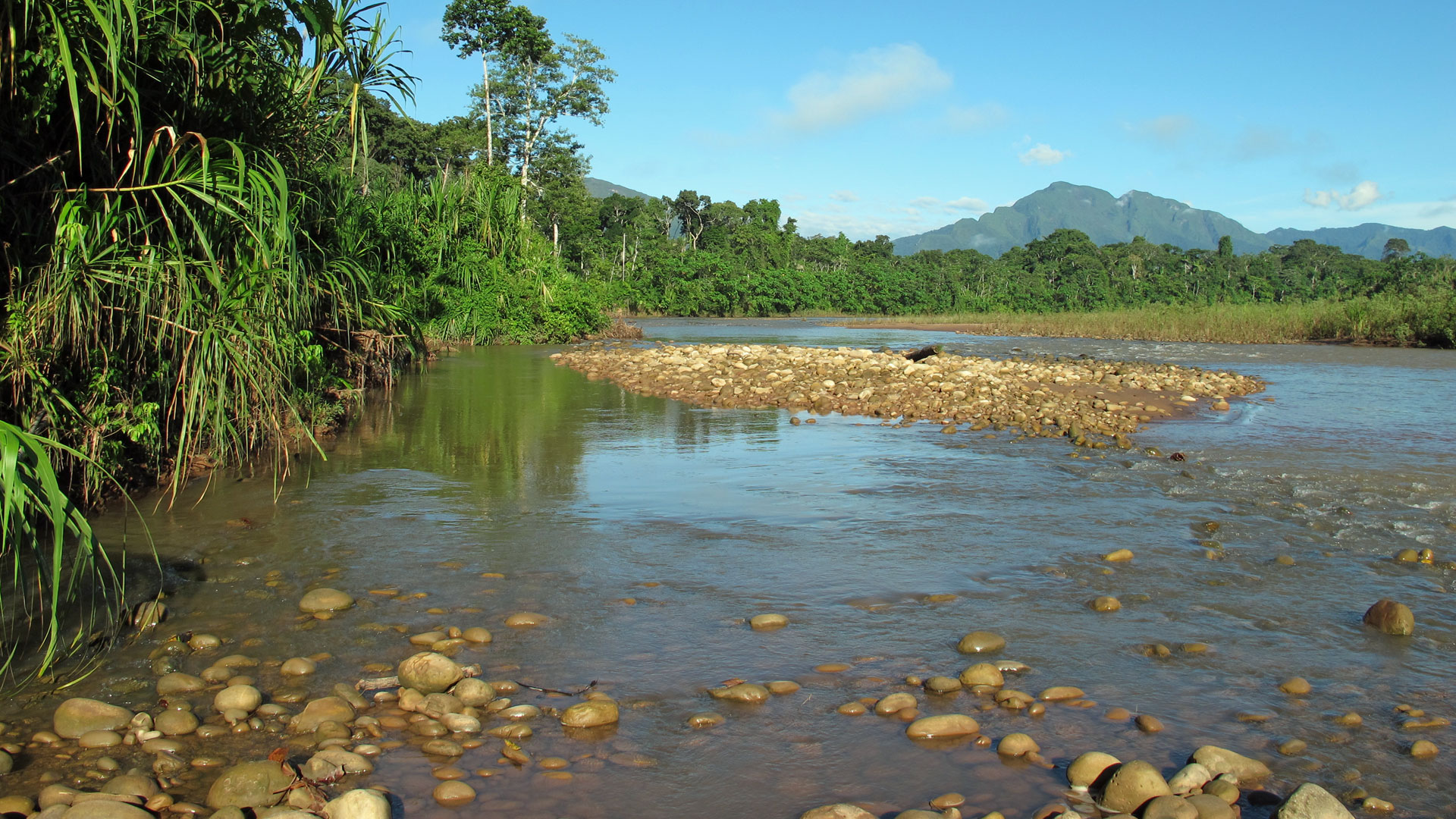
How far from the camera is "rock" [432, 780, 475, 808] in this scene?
325cm

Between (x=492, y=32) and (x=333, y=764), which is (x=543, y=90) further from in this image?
(x=333, y=764)

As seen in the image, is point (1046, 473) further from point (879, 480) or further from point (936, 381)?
point (936, 381)

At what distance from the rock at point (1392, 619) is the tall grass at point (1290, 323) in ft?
98.9

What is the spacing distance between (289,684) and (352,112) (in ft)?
13.6

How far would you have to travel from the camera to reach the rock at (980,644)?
15.1 ft

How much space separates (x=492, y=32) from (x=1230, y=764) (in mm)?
38154

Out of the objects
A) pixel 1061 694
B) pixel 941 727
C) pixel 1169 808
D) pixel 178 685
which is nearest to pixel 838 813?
pixel 941 727

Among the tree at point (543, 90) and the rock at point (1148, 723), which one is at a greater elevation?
the tree at point (543, 90)

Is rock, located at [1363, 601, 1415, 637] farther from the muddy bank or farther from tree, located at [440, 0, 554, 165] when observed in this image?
tree, located at [440, 0, 554, 165]

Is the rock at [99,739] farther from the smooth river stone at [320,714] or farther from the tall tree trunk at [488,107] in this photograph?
the tall tree trunk at [488,107]

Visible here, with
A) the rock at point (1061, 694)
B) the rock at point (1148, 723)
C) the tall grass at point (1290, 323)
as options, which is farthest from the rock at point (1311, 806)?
the tall grass at point (1290, 323)

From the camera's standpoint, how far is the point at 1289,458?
10.3m

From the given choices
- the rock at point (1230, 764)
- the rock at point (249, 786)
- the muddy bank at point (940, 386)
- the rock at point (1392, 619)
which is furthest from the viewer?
the muddy bank at point (940, 386)

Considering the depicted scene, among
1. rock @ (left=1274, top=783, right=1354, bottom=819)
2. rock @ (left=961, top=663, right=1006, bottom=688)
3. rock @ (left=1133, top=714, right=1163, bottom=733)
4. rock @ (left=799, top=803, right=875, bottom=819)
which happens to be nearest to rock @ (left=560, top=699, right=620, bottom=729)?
rock @ (left=799, top=803, right=875, bottom=819)
